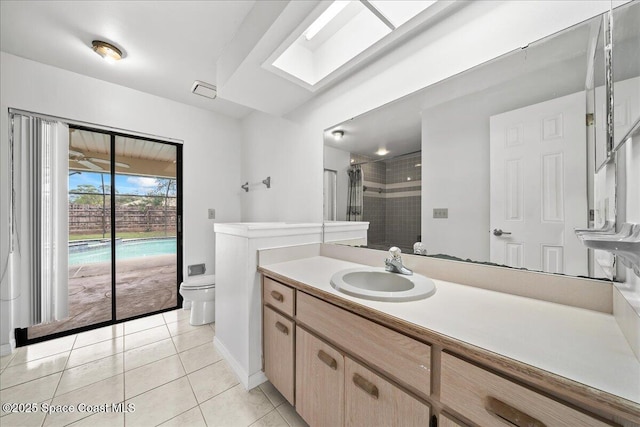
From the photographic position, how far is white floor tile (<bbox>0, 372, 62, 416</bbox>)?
1.39m

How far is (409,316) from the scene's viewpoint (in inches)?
29.5

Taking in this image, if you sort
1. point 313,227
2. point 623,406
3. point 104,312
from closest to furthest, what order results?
point 623,406, point 313,227, point 104,312

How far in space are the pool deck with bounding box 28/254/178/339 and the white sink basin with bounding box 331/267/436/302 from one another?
8.37 feet

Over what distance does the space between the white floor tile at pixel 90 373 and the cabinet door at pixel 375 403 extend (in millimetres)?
1776

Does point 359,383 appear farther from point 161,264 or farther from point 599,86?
point 161,264

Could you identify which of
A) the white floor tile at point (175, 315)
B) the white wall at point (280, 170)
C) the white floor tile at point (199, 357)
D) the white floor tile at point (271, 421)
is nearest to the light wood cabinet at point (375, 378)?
the white floor tile at point (271, 421)

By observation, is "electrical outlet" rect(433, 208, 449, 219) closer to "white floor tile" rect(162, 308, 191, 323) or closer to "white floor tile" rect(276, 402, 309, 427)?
"white floor tile" rect(276, 402, 309, 427)

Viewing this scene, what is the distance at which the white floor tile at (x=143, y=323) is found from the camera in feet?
7.33

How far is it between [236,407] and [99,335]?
1755 millimetres

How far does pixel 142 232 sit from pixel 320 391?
2.88 metres

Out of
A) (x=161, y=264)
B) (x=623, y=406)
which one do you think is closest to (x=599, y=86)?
(x=623, y=406)

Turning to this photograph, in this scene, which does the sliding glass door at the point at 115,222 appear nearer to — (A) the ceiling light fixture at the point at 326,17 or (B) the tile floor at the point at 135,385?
(B) the tile floor at the point at 135,385

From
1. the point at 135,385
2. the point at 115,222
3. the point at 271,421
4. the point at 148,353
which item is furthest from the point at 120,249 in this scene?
the point at 271,421

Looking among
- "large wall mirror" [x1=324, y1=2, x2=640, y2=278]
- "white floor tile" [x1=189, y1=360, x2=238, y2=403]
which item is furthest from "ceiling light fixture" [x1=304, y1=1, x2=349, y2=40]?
"white floor tile" [x1=189, y1=360, x2=238, y2=403]
